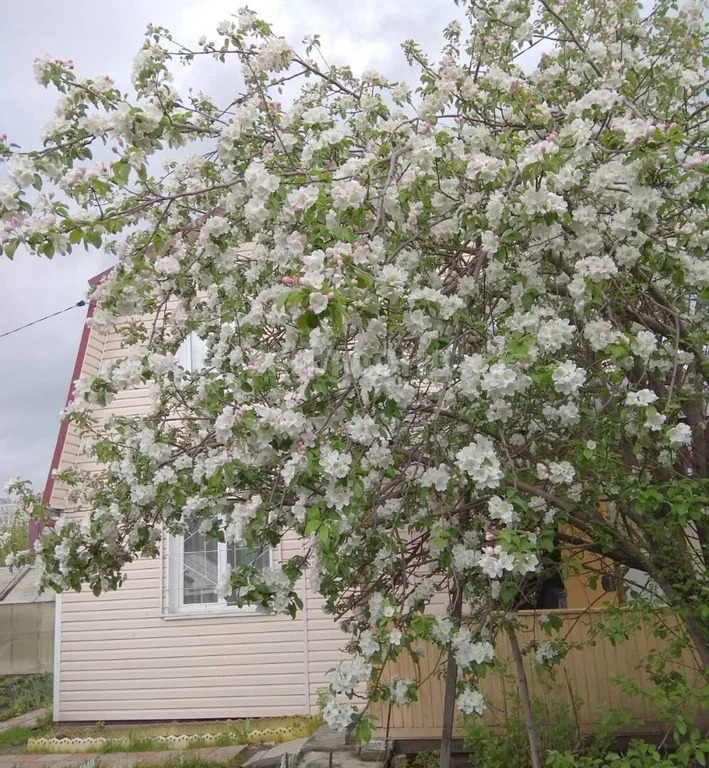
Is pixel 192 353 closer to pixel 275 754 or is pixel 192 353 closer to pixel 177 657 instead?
pixel 177 657

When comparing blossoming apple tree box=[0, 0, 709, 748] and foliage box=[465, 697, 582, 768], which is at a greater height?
blossoming apple tree box=[0, 0, 709, 748]

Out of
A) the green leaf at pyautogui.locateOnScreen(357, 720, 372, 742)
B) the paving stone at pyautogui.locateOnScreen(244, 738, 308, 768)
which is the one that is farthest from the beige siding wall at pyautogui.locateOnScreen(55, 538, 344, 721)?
the green leaf at pyautogui.locateOnScreen(357, 720, 372, 742)

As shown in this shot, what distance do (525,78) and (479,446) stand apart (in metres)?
2.76

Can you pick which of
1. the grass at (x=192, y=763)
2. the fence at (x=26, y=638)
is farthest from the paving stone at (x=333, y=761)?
the fence at (x=26, y=638)

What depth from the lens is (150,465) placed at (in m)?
3.77

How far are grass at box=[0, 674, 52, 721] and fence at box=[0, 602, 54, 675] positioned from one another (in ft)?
0.90

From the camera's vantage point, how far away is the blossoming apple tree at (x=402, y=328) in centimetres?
292

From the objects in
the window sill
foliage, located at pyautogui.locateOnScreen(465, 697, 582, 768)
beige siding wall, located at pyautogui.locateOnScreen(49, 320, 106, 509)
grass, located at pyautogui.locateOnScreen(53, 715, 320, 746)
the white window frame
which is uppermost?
beige siding wall, located at pyautogui.locateOnScreen(49, 320, 106, 509)

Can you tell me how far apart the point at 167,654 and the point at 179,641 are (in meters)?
0.20

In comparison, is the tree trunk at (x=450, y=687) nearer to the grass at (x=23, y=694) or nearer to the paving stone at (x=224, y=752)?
the paving stone at (x=224, y=752)

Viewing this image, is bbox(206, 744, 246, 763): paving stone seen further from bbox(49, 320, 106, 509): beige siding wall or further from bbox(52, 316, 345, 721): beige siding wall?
bbox(49, 320, 106, 509): beige siding wall

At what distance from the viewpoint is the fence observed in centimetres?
1189

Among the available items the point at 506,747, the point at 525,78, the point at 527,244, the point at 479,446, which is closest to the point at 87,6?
the point at 525,78

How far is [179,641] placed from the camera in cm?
821
